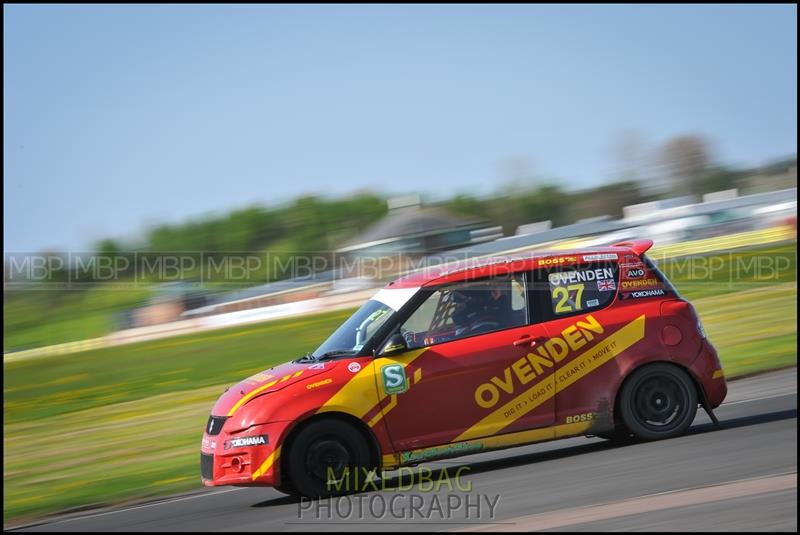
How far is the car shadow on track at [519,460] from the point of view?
748 centimetres

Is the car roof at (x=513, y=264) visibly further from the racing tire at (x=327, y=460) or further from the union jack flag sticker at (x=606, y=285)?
the racing tire at (x=327, y=460)

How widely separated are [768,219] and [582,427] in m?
24.5

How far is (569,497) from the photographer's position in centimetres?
614

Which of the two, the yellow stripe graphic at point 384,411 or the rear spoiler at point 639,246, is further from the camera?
the rear spoiler at point 639,246

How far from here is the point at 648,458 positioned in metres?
7.10

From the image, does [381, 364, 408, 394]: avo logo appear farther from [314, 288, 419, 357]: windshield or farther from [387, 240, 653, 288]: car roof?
[387, 240, 653, 288]: car roof

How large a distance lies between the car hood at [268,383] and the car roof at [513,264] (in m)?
1.11

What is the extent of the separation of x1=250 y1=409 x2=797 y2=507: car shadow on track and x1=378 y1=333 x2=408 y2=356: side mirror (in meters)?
1.05

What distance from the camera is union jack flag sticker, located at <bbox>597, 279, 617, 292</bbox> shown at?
26.2ft

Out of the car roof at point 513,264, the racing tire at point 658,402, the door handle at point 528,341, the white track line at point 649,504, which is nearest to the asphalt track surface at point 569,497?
the white track line at point 649,504

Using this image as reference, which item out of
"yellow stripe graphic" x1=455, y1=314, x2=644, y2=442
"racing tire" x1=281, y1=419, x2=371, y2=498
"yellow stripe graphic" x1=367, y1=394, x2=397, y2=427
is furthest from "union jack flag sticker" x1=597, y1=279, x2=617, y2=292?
"racing tire" x1=281, y1=419, x2=371, y2=498

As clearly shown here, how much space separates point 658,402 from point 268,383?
3239 millimetres

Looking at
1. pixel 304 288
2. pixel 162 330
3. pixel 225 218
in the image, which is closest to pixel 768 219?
pixel 304 288

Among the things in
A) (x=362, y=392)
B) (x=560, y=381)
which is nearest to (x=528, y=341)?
(x=560, y=381)
